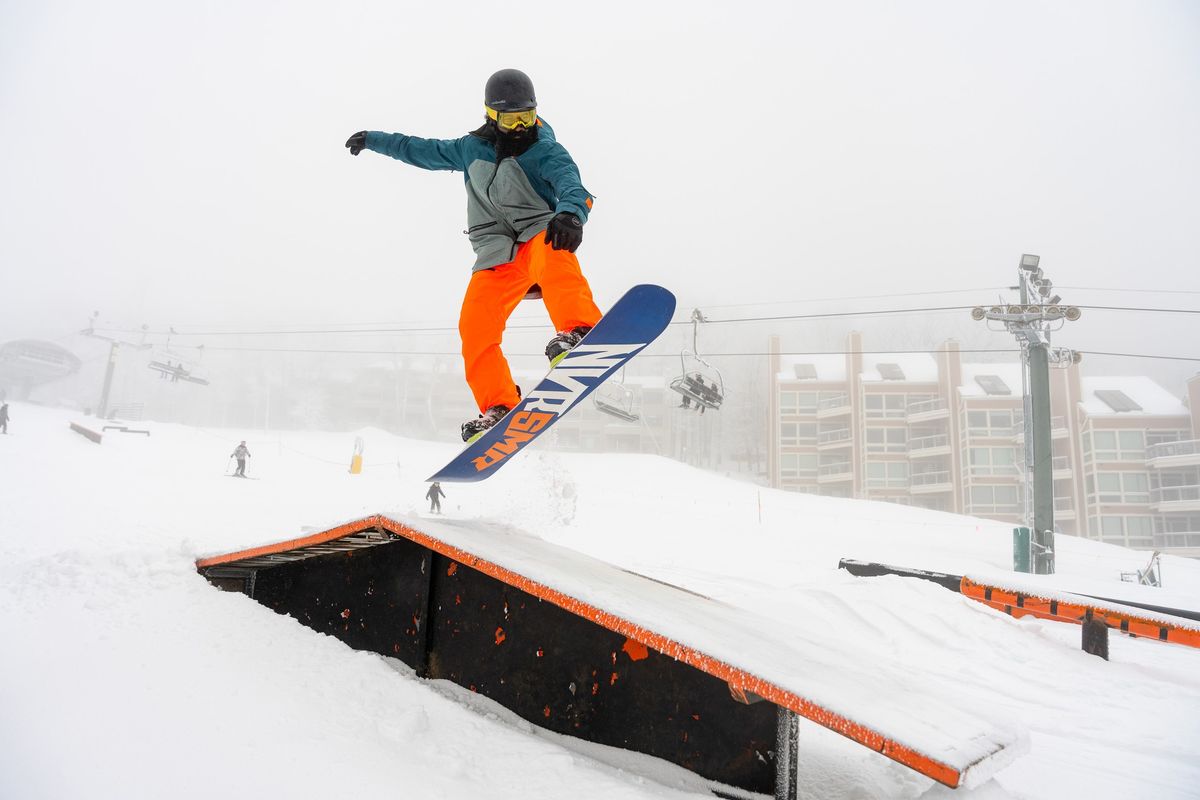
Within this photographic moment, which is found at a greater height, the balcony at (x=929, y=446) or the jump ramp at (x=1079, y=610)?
the balcony at (x=929, y=446)

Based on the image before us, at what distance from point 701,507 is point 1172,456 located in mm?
28027

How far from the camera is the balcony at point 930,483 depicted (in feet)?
124

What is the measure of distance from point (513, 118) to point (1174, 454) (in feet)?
142

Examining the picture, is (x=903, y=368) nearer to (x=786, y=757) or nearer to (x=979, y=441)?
(x=979, y=441)

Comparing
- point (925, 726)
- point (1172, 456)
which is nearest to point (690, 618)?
point (925, 726)

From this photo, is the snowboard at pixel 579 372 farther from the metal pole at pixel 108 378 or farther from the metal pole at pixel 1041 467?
the metal pole at pixel 108 378

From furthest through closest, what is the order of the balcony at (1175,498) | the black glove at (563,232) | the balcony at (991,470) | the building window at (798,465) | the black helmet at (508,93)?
the building window at (798,465) < the balcony at (991,470) < the balcony at (1175,498) < the black helmet at (508,93) < the black glove at (563,232)

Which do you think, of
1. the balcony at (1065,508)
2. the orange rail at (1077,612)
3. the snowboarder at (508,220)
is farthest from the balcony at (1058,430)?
the snowboarder at (508,220)

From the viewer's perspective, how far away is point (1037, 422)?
1381 cm

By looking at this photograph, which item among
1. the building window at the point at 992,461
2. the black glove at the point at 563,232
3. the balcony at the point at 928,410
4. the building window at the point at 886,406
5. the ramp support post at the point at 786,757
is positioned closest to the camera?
the ramp support post at the point at 786,757

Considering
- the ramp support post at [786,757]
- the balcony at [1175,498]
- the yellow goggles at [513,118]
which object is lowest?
the balcony at [1175,498]

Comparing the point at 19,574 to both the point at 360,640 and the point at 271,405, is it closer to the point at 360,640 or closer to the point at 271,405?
the point at 360,640

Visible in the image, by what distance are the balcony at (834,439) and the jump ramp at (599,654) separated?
41008mm

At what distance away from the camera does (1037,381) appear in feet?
45.9
